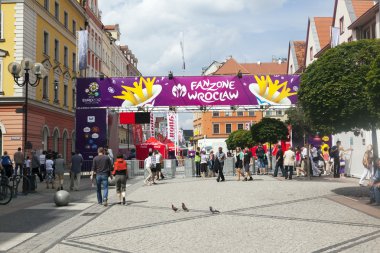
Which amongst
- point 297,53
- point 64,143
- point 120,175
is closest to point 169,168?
point 120,175

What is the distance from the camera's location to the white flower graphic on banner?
87.6ft

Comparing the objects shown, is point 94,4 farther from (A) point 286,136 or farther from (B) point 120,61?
(A) point 286,136

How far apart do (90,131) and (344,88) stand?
17585mm

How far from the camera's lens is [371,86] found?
37.9 ft

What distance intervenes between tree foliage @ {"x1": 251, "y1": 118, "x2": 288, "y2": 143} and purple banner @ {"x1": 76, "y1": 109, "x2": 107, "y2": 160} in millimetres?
10445

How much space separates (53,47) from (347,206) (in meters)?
29.7

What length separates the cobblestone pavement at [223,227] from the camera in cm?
757

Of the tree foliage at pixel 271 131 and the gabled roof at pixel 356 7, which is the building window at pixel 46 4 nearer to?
the tree foliage at pixel 271 131

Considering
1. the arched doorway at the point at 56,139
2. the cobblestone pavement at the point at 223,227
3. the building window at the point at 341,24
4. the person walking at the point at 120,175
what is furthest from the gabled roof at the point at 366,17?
the arched doorway at the point at 56,139

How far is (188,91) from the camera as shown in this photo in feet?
87.8

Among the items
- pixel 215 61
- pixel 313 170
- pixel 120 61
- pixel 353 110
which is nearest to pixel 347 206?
pixel 353 110

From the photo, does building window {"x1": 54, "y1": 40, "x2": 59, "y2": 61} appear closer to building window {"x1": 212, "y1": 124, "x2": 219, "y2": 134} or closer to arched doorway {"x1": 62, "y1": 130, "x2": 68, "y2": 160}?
arched doorway {"x1": 62, "y1": 130, "x2": 68, "y2": 160}

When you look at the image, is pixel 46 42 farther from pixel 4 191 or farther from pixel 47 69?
pixel 4 191

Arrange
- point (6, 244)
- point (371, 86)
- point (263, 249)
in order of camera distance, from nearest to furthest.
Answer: point (263, 249)
point (6, 244)
point (371, 86)
